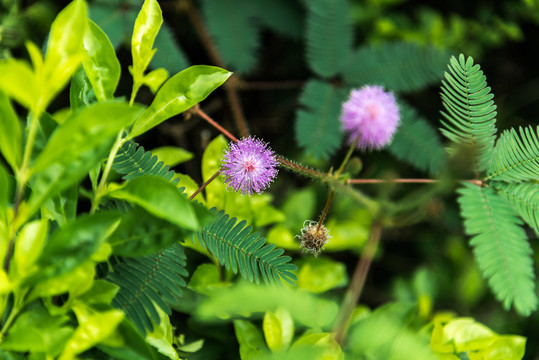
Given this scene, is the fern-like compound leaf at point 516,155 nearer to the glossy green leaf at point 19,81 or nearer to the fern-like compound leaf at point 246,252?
the fern-like compound leaf at point 246,252

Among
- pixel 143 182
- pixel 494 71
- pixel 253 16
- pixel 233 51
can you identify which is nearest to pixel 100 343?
pixel 143 182

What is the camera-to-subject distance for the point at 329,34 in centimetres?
142

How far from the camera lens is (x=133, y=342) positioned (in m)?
0.66

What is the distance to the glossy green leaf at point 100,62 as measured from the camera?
0.73 meters

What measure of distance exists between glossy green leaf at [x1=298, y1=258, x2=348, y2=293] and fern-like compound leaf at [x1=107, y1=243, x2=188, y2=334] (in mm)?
367

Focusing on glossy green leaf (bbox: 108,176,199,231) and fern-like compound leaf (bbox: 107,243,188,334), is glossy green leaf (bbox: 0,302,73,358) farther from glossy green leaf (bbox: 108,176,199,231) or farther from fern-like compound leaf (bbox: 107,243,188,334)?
glossy green leaf (bbox: 108,176,199,231)

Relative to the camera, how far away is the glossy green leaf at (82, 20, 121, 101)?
732mm

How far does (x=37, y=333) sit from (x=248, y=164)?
1.47 feet

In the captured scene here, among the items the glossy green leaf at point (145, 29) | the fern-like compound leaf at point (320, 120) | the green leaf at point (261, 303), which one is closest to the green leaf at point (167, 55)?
the fern-like compound leaf at point (320, 120)

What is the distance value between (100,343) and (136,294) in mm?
90

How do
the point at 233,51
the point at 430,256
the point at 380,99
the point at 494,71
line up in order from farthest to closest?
the point at 494,71 < the point at 430,256 < the point at 233,51 < the point at 380,99

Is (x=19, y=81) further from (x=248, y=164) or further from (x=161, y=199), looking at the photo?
(x=248, y=164)

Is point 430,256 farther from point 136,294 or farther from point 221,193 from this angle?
point 136,294

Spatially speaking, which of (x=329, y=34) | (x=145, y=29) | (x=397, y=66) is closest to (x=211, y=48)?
(x=329, y=34)
